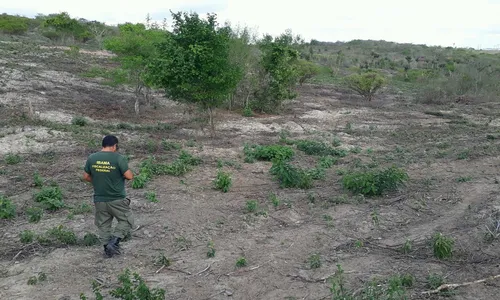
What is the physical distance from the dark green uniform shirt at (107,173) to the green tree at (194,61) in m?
6.55

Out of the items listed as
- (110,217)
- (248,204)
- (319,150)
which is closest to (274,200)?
(248,204)

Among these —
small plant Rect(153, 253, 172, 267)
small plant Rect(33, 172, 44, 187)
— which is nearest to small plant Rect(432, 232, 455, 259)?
small plant Rect(153, 253, 172, 267)

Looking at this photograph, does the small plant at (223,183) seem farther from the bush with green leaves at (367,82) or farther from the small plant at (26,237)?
the bush with green leaves at (367,82)

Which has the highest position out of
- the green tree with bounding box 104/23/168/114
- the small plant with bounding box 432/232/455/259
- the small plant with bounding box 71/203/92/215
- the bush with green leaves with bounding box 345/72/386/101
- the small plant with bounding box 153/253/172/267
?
the green tree with bounding box 104/23/168/114

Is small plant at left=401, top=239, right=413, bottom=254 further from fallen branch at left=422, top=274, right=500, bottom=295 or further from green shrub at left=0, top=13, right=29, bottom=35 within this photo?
green shrub at left=0, top=13, right=29, bottom=35

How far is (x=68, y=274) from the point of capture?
5.39 meters

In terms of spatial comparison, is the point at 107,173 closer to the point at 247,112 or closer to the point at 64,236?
the point at 64,236

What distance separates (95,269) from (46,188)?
9.47 ft

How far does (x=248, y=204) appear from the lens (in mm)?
7680

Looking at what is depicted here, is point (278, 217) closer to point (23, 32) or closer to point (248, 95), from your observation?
point (248, 95)

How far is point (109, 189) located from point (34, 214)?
198 centimetres

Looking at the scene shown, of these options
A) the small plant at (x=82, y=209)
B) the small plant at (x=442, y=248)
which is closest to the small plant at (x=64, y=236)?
the small plant at (x=82, y=209)

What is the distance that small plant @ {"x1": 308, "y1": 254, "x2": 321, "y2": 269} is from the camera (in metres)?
5.72

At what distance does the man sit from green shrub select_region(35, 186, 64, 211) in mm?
1864
